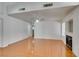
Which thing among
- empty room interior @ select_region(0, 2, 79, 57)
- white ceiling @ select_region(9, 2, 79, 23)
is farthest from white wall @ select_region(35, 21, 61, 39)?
white ceiling @ select_region(9, 2, 79, 23)

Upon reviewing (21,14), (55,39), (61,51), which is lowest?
(61,51)

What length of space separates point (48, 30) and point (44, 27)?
0.59 feet

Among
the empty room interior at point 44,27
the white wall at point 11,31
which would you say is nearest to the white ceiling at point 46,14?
the empty room interior at point 44,27

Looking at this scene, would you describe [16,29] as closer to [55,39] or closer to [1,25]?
[1,25]

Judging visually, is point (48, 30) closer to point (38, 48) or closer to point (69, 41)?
point (38, 48)

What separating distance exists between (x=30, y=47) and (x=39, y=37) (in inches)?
39.0

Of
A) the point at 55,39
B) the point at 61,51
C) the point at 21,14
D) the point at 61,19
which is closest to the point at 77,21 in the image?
the point at 61,19

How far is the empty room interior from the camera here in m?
3.72

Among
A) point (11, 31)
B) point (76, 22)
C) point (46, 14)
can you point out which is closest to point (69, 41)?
point (76, 22)

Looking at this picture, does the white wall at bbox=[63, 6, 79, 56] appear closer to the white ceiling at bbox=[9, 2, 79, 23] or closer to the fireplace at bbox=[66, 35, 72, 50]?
the white ceiling at bbox=[9, 2, 79, 23]

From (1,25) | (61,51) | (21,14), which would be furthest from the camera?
(1,25)

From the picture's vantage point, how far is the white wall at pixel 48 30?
4.23 meters

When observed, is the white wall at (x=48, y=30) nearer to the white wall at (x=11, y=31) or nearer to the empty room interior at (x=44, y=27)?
the empty room interior at (x=44, y=27)

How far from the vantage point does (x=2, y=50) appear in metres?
5.07
